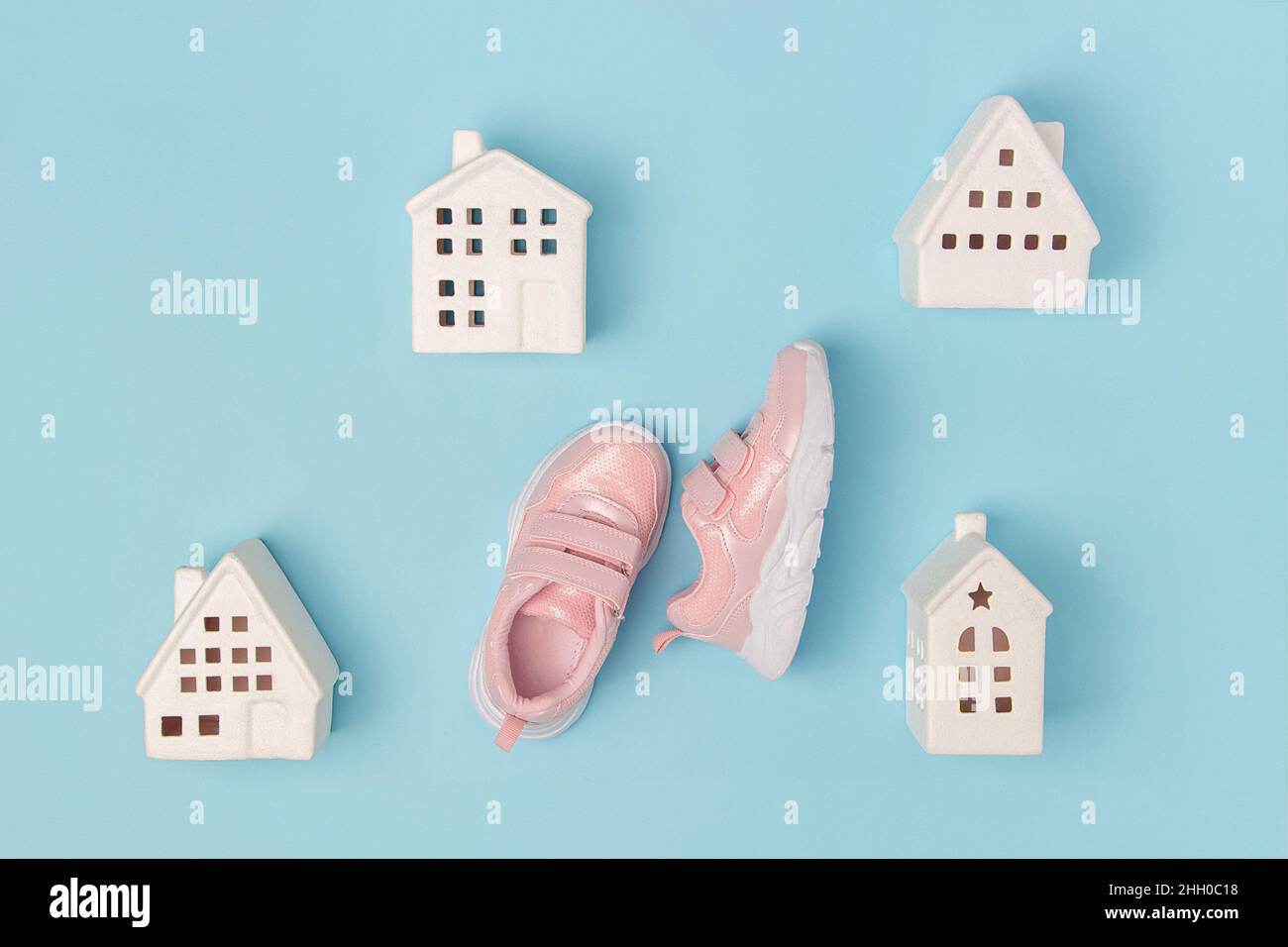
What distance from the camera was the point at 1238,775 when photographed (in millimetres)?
1198

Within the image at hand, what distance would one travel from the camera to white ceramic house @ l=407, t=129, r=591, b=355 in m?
1.04

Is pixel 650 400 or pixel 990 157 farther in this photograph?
pixel 650 400

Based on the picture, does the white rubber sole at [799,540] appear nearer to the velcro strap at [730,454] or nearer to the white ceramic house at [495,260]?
the velcro strap at [730,454]

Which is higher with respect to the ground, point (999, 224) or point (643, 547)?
point (999, 224)

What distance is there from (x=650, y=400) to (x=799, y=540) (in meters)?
0.25

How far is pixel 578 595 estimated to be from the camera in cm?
112

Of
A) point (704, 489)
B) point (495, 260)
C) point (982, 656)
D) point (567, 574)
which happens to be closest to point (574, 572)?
point (567, 574)

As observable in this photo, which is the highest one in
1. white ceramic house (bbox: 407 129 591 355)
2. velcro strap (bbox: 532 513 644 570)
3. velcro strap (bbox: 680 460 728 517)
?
white ceramic house (bbox: 407 129 591 355)

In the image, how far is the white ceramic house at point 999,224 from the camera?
1.04m

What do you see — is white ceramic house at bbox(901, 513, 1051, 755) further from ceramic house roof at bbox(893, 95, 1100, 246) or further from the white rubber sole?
ceramic house roof at bbox(893, 95, 1100, 246)

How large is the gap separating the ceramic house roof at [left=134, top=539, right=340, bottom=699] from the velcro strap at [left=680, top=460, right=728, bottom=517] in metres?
0.48

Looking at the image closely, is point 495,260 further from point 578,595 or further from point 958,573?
point 958,573

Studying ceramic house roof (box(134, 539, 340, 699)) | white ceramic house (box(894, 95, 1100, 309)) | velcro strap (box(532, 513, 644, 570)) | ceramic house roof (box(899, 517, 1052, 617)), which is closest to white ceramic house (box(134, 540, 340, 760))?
ceramic house roof (box(134, 539, 340, 699))

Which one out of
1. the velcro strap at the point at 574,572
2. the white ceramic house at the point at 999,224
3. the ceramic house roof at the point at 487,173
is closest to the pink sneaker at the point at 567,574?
the velcro strap at the point at 574,572
